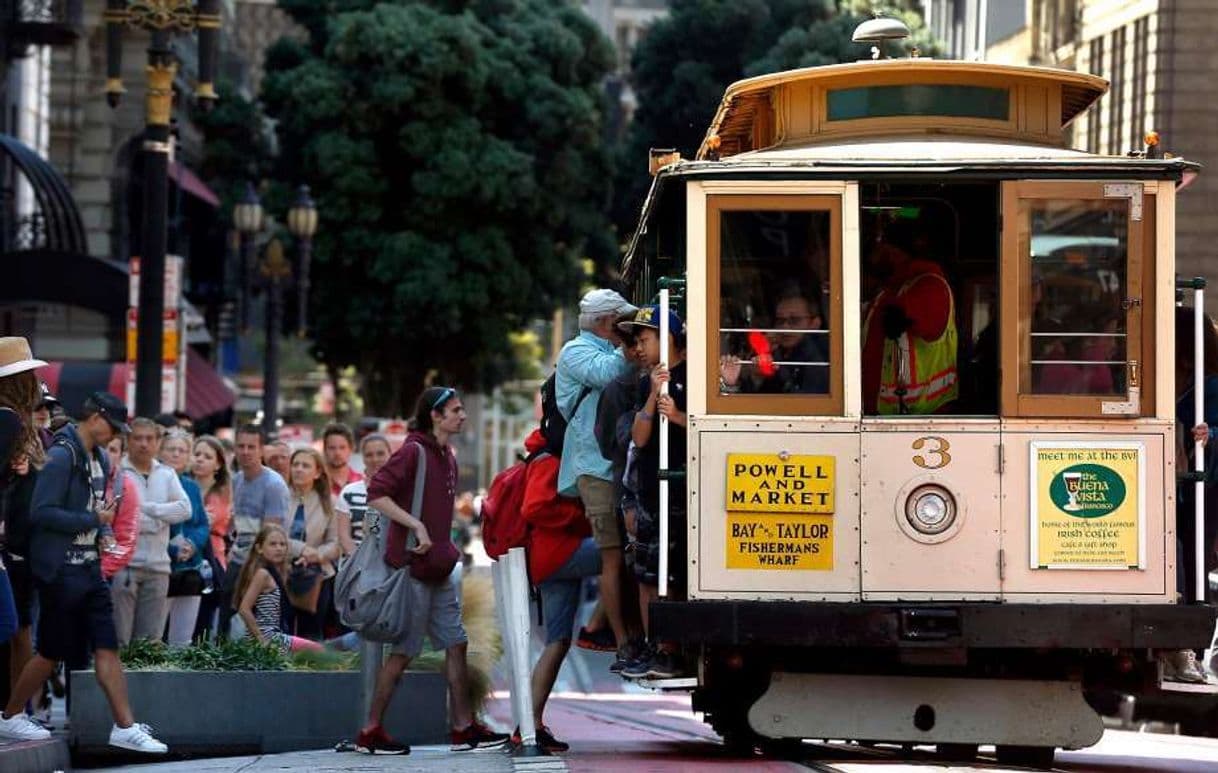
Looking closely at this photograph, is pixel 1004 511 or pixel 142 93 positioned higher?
pixel 142 93

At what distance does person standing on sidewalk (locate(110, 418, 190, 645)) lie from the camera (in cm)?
1570

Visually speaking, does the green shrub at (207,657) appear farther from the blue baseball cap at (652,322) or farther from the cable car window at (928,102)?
the cable car window at (928,102)

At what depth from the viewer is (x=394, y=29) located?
43.8 m

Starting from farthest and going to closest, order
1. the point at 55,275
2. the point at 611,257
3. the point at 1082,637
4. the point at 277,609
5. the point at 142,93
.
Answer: the point at 611,257 → the point at 142,93 → the point at 55,275 → the point at 277,609 → the point at 1082,637

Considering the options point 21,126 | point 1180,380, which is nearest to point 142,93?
point 21,126

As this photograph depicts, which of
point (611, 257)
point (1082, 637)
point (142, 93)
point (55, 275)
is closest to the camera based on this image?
point (1082, 637)

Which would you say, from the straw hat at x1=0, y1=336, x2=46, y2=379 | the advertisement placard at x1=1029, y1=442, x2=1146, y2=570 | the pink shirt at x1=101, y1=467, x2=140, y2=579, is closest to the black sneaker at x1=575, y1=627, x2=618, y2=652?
the advertisement placard at x1=1029, y1=442, x2=1146, y2=570

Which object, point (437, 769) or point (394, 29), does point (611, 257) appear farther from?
point (437, 769)

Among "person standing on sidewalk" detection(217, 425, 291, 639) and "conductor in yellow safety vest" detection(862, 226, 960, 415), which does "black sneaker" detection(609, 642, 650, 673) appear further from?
"person standing on sidewalk" detection(217, 425, 291, 639)

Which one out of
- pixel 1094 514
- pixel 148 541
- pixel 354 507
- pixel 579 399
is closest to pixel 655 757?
pixel 579 399

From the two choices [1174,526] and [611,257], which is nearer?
[1174,526]

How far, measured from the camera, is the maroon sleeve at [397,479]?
42.3 ft

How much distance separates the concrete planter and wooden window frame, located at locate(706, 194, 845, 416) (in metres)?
3.03

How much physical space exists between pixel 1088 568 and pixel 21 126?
25.8 metres
